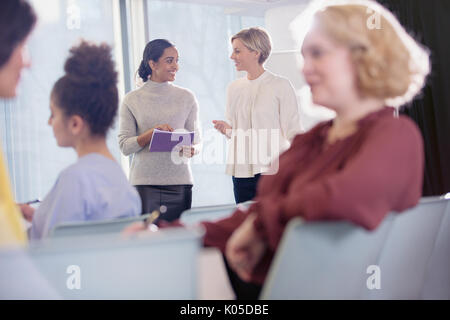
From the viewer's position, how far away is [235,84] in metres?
3.35

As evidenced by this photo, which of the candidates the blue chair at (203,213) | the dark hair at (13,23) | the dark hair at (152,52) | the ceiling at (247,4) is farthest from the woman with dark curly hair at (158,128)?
the ceiling at (247,4)

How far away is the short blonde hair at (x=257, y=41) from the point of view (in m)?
3.23

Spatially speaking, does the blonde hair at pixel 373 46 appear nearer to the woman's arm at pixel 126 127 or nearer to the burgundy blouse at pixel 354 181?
the burgundy blouse at pixel 354 181

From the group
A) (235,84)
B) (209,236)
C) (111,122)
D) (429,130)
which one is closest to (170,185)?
(235,84)

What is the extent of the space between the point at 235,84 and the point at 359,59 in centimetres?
217

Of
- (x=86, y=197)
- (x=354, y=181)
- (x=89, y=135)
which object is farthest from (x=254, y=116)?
(x=354, y=181)

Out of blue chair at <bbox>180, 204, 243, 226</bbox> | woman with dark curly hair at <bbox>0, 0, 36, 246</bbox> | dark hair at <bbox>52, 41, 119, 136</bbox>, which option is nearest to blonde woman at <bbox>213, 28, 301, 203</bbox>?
blue chair at <bbox>180, 204, 243, 226</bbox>

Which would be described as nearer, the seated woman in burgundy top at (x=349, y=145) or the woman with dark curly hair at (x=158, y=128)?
the seated woman in burgundy top at (x=349, y=145)

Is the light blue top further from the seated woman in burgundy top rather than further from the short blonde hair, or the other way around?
the short blonde hair

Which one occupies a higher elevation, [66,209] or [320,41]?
[320,41]

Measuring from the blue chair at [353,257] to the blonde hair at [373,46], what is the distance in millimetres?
299

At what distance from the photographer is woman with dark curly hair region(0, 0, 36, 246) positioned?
3.48 feet

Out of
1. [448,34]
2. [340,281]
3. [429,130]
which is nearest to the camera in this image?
[340,281]
